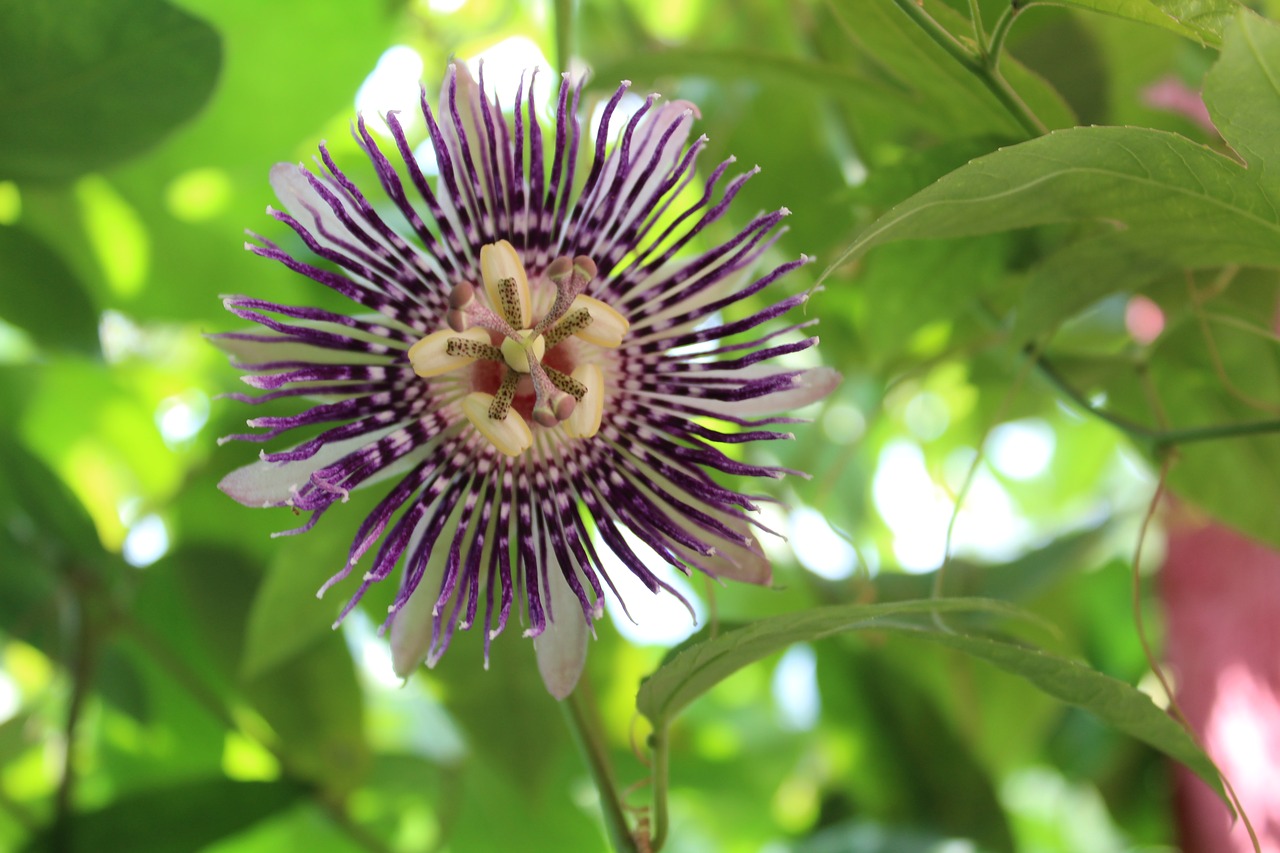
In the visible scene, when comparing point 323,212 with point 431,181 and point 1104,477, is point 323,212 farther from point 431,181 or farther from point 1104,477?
point 1104,477

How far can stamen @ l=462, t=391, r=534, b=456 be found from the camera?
2.40 feet

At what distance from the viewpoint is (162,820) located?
3.45ft

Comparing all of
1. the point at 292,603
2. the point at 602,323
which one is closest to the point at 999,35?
the point at 602,323

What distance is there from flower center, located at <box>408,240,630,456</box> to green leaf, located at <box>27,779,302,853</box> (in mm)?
539

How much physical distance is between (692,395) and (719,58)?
295 millimetres

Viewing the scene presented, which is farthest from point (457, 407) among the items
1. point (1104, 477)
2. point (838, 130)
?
point (1104, 477)

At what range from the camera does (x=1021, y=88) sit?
753 millimetres

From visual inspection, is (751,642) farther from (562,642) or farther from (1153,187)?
(1153,187)

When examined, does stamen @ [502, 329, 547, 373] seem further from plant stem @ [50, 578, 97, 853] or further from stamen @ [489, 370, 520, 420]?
plant stem @ [50, 578, 97, 853]

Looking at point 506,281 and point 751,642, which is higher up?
point 506,281

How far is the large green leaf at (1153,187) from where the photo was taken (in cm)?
55

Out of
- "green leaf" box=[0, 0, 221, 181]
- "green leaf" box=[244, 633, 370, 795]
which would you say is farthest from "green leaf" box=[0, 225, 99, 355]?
"green leaf" box=[244, 633, 370, 795]

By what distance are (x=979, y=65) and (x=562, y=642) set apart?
0.46 m

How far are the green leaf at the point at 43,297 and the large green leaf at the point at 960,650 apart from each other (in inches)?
29.4
